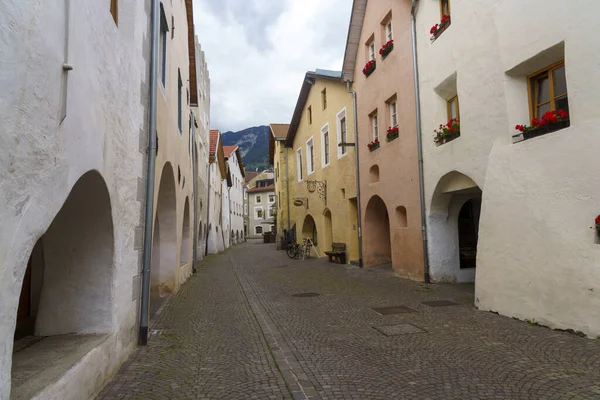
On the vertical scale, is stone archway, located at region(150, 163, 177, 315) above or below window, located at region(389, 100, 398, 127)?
below

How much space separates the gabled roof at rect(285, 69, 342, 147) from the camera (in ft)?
61.2

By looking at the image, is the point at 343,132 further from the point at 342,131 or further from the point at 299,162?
the point at 299,162

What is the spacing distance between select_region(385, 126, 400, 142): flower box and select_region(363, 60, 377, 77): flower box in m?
2.52

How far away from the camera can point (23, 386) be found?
2895mm

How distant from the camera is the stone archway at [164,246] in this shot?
989 centimetres

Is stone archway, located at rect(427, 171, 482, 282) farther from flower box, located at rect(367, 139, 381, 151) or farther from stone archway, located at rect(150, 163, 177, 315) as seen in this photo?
stone archway, located at rect(150, 163, 177, 315)

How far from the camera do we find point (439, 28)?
9.94 m

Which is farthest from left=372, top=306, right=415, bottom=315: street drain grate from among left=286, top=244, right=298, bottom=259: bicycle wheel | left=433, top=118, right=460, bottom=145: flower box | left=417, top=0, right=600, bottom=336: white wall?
left=286, top=244, right=298, bottom=259: bicycle wheel

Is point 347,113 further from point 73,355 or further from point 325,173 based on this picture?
point 73,355

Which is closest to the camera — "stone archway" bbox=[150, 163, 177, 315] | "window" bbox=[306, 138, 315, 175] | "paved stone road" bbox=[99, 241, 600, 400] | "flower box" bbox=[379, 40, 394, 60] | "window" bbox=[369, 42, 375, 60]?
"paved stone road" bbox=[99, 241, 600, 400]

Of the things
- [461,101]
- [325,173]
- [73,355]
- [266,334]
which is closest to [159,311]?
[266,334]

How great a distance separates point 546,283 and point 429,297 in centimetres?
306

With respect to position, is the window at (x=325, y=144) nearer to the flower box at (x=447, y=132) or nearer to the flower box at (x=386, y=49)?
the flower box at (x=386, y=49)

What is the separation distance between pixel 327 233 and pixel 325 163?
11.1ft
